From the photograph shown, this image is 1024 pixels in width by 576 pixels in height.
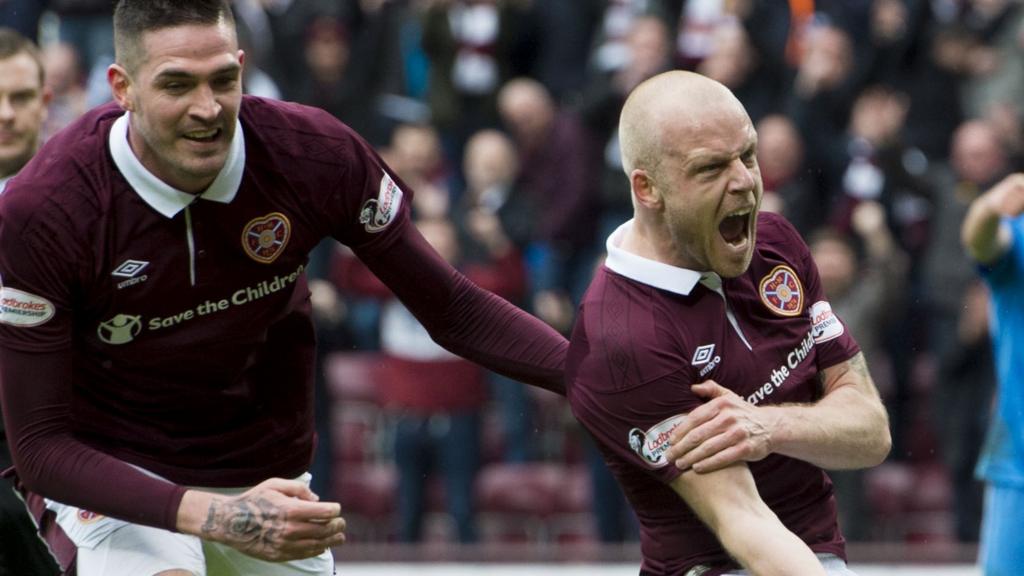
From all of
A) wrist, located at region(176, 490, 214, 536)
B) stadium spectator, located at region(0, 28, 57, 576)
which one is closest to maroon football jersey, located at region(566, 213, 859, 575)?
wrist, located at region(176, 490, 214, 536)

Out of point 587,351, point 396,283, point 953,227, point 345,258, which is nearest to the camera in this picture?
point 587,351

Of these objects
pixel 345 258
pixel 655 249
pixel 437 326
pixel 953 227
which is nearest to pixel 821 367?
pixel 655 249

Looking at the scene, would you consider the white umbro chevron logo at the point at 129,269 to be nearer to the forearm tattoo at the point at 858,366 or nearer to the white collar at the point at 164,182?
the white collar at the point at 164,182

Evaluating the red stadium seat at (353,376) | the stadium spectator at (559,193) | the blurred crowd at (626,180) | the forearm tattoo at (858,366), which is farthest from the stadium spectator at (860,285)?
the forearm tattoo at (858,366)

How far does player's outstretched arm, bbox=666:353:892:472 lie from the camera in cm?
468

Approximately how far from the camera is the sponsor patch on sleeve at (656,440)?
4.77m

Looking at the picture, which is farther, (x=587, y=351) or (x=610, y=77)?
(x=610, y=77)

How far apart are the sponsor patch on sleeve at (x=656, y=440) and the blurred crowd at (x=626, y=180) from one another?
229 inches

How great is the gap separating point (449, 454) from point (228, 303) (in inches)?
238

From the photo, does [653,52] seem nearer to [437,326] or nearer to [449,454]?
[449,454]

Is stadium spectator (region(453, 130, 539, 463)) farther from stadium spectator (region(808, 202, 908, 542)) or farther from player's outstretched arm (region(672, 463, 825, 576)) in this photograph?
player's outstretched arm (region(672, 463, 825, 576))

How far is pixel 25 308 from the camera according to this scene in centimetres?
482

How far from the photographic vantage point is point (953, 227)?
10719 millimetres

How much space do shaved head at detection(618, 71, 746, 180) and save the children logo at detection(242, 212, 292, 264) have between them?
98 cm
